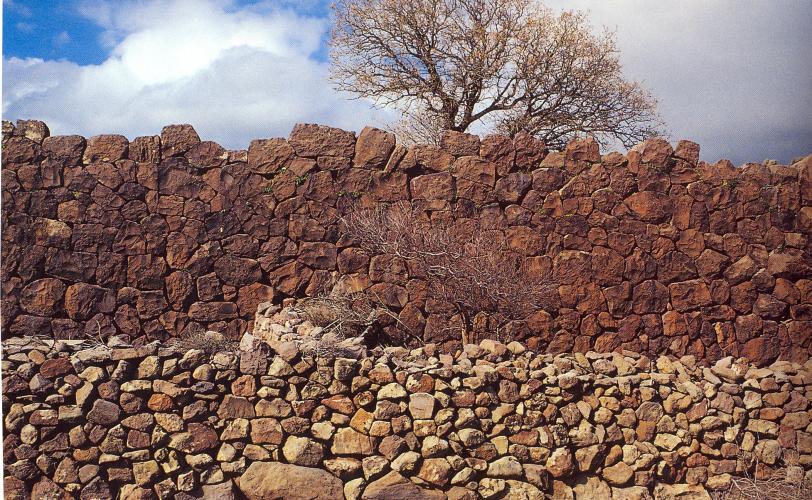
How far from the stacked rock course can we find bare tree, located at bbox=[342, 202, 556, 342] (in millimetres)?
1425

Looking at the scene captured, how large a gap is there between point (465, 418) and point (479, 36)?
903 centimetres

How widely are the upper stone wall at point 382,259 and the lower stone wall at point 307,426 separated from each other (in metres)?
2.20

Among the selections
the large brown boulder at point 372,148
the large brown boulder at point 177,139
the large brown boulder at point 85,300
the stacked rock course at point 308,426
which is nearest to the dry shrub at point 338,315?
the stacked rock course at point 308,426

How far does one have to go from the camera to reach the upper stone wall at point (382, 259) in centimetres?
842

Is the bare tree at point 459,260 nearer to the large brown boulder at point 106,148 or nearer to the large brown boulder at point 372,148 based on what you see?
the large brown boulder at point 372,148

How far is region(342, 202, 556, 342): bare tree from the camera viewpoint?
8.01 m

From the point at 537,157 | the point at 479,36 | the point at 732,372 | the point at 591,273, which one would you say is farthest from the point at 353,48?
the point at 732,372

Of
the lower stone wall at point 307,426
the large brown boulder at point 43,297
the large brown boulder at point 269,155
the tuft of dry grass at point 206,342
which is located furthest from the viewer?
the large brown boulder at point 269,155

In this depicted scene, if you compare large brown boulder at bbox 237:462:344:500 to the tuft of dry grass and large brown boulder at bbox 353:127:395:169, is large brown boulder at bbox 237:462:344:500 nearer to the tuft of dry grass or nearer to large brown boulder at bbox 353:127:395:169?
the tuft of dry grass

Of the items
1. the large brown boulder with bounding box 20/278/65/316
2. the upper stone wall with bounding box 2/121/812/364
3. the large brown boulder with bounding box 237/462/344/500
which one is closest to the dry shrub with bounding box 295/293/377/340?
the upper stone wall with bounding box 2/121/812/364

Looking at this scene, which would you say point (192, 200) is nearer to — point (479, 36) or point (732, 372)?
point (732, 372)

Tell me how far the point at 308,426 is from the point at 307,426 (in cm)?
1

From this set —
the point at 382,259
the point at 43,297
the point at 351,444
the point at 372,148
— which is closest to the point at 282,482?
the point at 351,444

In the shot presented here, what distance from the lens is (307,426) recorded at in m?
6.12
